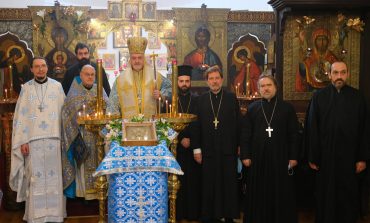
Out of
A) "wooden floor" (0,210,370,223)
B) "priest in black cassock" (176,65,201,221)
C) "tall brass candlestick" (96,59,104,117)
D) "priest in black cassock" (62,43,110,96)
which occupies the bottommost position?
"wooden floor" (0,210,370,223)

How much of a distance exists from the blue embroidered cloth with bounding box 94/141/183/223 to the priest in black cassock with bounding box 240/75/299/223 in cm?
108

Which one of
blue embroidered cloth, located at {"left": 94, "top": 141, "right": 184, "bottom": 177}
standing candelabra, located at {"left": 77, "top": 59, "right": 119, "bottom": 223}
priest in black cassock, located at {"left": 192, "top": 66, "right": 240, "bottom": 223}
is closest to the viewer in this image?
blue embroidered cloth, located at {"left": 94, "top": 141, "right": 184, "bottom": 177}

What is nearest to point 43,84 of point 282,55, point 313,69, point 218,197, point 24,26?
point 218,197

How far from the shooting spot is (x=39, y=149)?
5.01 metres

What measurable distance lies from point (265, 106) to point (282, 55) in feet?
5.10

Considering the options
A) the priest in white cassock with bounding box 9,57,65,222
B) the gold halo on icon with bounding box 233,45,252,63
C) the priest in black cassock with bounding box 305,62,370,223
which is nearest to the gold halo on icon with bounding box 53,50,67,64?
the gold halo on icon with bounding box 233,45,252,63

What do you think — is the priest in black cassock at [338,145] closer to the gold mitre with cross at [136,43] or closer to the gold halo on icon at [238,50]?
the gold mitre with cross at [136,43]

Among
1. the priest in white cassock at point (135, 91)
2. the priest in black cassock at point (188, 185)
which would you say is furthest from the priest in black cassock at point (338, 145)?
the priest in white cassock at point (135, 91)

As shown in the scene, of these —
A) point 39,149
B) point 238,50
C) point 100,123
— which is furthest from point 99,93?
point 238,50

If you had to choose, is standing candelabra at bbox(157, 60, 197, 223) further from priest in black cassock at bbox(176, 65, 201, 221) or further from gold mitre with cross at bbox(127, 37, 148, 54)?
priest in black cassock at bbox(176, 65, 201, 221)

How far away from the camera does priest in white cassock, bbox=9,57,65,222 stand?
16.4 feet

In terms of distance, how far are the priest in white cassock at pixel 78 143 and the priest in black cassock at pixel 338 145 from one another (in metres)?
2.31

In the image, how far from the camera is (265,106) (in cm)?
464

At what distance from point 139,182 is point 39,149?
1.68 m
